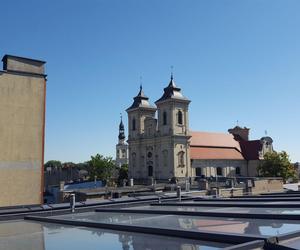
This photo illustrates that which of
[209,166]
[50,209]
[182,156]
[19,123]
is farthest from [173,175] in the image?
[50,209]

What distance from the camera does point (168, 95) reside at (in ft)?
240

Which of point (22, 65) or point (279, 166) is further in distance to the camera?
point (279, 166)

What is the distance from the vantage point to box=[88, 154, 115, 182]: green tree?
84.3m

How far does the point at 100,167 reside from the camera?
277 ft

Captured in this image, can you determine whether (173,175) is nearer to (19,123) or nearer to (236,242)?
(19,123)

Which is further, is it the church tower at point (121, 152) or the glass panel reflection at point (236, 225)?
the church tower at point (121, 152)

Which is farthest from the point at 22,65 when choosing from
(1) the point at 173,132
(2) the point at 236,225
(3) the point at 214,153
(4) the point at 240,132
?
(4) the point at 240,132

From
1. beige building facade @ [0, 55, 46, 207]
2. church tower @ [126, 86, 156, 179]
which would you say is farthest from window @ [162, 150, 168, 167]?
beige building facade @ [0, 55, 46, 207]

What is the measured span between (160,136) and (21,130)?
5032cm

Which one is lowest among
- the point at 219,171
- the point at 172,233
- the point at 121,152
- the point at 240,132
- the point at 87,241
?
the point at 87,241

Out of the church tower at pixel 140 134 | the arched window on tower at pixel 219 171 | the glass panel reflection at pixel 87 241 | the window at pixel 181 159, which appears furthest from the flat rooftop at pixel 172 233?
the arched window on tower at pixel 219 171

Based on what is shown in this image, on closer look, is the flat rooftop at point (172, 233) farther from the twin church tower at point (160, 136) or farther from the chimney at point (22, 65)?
the twin church tower at point (160, 136)

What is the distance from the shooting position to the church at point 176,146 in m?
71.8

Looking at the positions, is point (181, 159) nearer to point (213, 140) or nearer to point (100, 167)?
point (213, 140)
